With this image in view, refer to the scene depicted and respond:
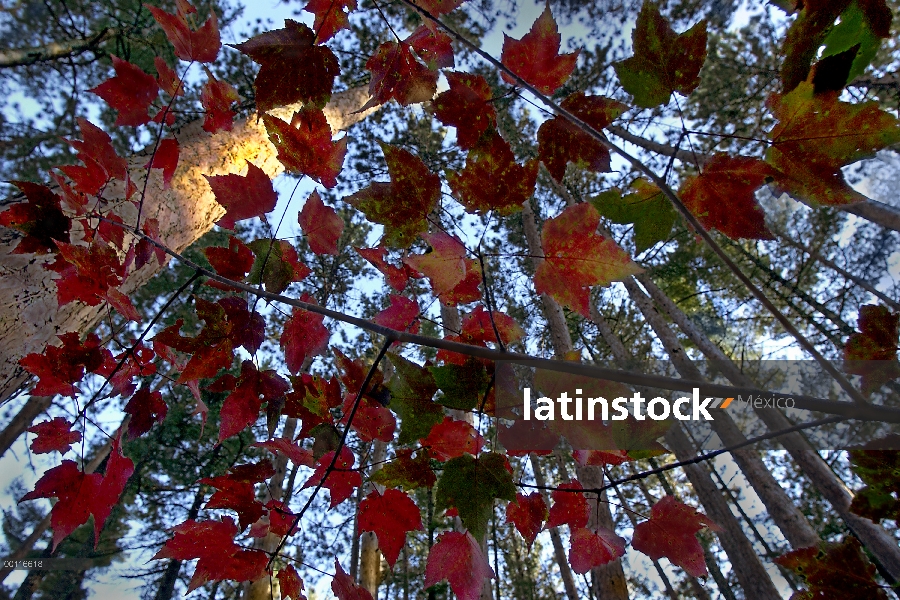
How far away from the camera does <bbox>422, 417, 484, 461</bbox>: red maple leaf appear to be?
934 mm

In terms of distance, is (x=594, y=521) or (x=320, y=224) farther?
(x=594, y=521)

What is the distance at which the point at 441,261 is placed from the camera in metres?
0.78

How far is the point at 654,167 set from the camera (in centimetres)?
768

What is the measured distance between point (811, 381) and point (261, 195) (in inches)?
526

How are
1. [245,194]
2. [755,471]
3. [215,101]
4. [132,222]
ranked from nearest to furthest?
[245,194] < [215,101] < [132,222] < [755,471]

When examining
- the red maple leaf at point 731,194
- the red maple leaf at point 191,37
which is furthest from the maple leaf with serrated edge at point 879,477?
the red maple leaf at point 191,37

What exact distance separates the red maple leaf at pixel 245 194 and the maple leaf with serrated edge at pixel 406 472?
1.97 feet

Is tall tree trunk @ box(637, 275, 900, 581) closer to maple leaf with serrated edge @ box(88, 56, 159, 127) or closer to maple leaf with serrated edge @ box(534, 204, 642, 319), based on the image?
maple leaf with serrated edge @ box(534, 204, 642, 319)

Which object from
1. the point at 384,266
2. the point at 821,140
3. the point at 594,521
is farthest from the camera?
the point at 594,521

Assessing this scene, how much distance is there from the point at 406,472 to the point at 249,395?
434 millimetres

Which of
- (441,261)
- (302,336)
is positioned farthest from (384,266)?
(441,261)

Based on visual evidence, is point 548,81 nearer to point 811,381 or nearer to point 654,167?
point 654,167

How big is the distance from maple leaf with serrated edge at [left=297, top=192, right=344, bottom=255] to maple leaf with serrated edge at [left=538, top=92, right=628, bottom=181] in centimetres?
49

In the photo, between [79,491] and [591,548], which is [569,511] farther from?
[79,491]
